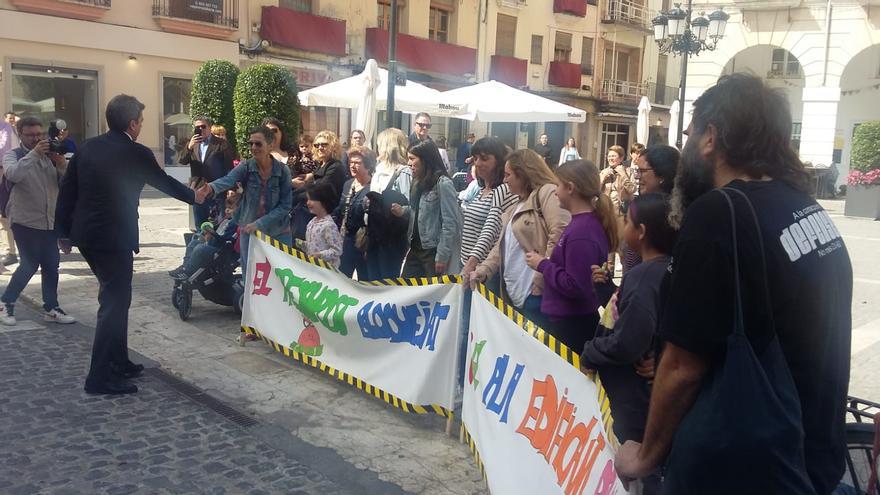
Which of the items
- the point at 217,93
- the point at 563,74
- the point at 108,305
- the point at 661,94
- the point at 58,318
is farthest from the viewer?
the point at 661,94

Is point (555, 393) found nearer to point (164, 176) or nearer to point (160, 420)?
point (160, 420)

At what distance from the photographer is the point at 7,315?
22.2 ft

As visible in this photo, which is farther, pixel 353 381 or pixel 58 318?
pixel 58 318

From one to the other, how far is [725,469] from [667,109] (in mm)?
41384

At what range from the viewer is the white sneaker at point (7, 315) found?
22.0ft

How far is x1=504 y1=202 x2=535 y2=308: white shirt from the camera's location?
184 inches

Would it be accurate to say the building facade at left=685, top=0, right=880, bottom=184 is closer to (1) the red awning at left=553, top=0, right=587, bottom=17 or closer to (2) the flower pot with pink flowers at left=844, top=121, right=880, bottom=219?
(1) the red awning at left=553, top=0, right=587, bottom=17

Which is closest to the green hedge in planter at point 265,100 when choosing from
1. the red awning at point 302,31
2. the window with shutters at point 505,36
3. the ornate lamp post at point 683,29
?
the ornate lamp post at point 683,29

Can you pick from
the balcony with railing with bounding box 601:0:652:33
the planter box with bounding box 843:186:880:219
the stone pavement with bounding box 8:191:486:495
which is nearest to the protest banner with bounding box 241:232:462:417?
the stone pavement with bounding box 8:191:486:495

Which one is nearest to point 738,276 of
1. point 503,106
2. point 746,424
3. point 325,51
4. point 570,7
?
point 746,424

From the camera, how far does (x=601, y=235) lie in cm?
395

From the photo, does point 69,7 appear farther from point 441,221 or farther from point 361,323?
point 361,323

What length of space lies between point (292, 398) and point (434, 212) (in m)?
1.76

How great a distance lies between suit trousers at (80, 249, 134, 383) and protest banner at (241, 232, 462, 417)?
123cm
